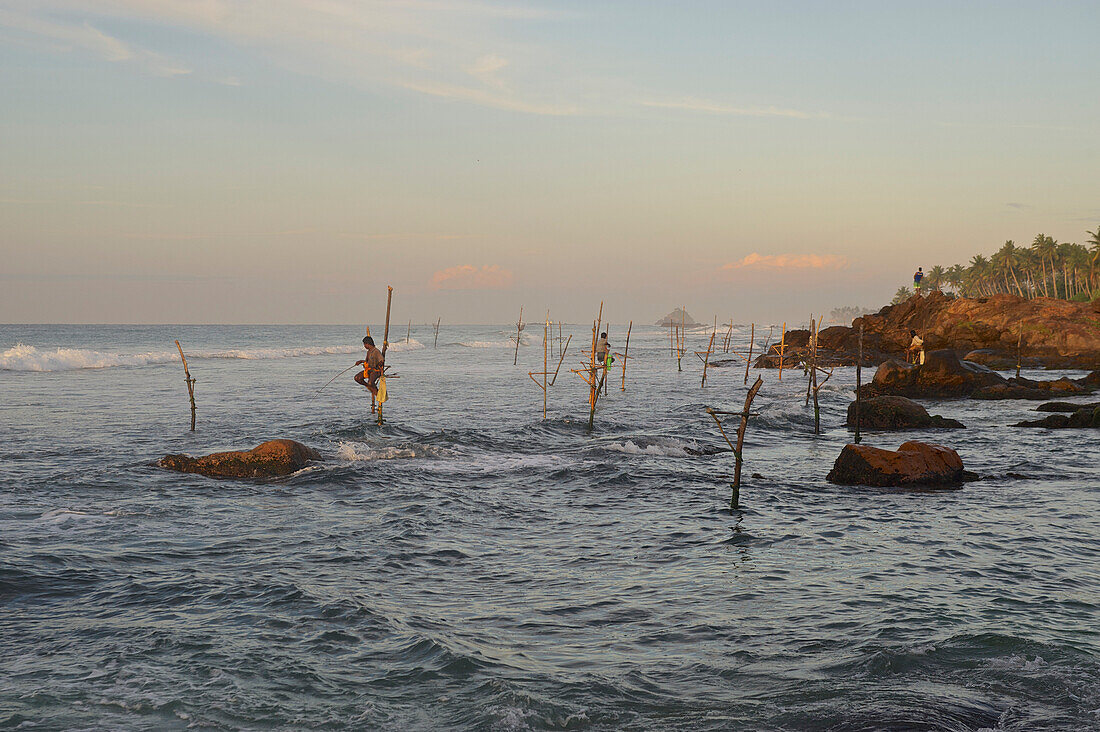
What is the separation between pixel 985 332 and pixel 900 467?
47.9m

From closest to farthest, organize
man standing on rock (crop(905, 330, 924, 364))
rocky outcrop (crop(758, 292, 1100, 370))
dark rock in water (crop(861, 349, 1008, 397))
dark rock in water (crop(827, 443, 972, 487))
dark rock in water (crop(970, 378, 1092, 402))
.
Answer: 1. dark rock in water (crop(827, 443, 972, 487))
2. dark rock in water (crop(970, 378, 1092, 402))
3. dark rock in water (crop(861, 349, 1008, 397))
4. man standing on rock (crop(905, 330, 924, 364))
5. rocky outcrop (crop(758, 292, 1100, 370))

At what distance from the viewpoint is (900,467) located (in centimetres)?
1488

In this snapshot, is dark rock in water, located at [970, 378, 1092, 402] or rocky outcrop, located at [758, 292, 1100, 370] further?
rocky outcrop, located at [758, 292, 1100, 370]

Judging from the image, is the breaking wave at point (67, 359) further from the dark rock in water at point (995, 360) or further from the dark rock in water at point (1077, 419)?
the dark rock in water at point (995, 360)

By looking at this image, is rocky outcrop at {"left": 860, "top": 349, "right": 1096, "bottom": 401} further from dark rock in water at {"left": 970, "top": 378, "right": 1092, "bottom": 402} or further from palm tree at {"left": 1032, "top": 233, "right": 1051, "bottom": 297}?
palm tree at {"left": 1032, "top": 233, "right": 1051, "bottom": 297}

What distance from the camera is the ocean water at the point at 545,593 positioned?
6.32 metres

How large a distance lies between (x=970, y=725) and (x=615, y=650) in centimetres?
295

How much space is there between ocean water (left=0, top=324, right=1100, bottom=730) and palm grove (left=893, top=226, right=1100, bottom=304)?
254ft

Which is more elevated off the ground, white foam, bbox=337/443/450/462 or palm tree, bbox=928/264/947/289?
palm tree, bbox=928/264/947/289

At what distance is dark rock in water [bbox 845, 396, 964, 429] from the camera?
23344 mm

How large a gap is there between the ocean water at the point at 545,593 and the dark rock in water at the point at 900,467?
516 millimetres

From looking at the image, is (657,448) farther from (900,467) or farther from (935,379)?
(935,379)

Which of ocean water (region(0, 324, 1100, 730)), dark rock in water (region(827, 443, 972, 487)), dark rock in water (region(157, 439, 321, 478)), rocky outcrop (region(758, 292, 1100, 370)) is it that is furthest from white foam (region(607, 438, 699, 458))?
rocky outcrop (region(758, 292, 1100, 370))

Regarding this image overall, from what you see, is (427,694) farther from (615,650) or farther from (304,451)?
(304,451)
